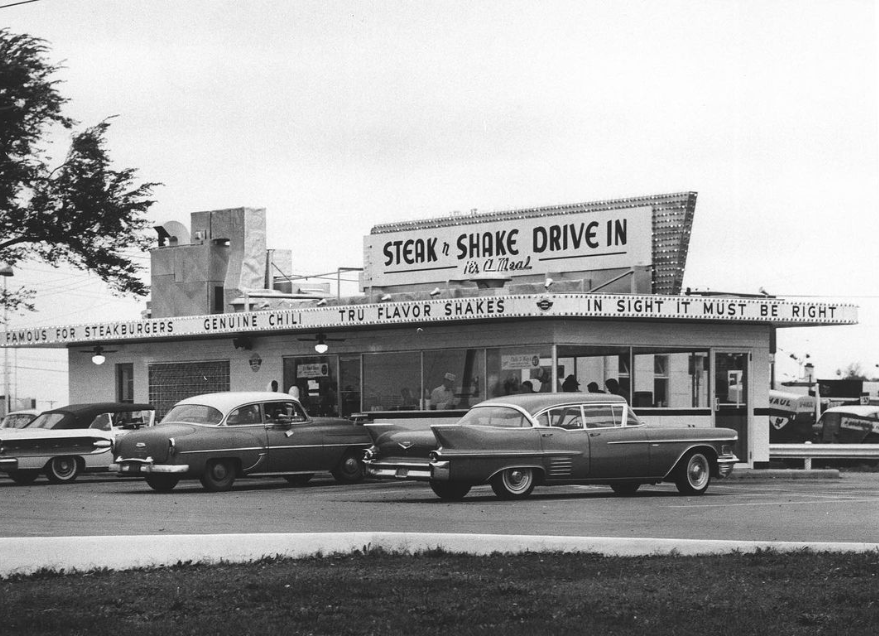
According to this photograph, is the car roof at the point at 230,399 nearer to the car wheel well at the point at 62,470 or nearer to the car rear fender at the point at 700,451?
the car wheel well at the point at 62,470

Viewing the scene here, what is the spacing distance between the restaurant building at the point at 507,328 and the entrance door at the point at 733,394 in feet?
0.09

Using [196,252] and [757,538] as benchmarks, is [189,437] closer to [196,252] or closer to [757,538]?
[757,538]

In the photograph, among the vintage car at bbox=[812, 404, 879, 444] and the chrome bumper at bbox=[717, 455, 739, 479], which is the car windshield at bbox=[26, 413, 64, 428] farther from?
the vintage car at bbox=[812, 404, 879, 444]

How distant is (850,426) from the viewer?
42.7 metres

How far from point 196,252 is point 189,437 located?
41.6 feet

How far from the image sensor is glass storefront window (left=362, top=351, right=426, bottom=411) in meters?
27.5

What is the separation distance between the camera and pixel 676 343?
2658 centimetres

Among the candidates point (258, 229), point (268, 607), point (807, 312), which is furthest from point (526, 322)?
point (268, 607)

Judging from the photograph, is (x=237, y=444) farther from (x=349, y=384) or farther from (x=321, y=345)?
(x=349, y=384)

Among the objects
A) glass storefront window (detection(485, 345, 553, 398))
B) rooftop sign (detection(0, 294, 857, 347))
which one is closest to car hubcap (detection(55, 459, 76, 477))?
rooftop sign (detection(0, 294, 857, 347))

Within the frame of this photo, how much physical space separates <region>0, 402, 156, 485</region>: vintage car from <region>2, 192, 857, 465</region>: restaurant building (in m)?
4.25

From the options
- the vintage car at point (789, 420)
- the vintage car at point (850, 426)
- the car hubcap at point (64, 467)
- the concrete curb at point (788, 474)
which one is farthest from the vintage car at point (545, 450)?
the vintage car at point (850, 426)

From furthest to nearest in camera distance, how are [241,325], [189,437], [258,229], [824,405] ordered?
[824,405] < [258,229] < [241,325] < [189,437]

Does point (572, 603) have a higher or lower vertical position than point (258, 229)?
lower
